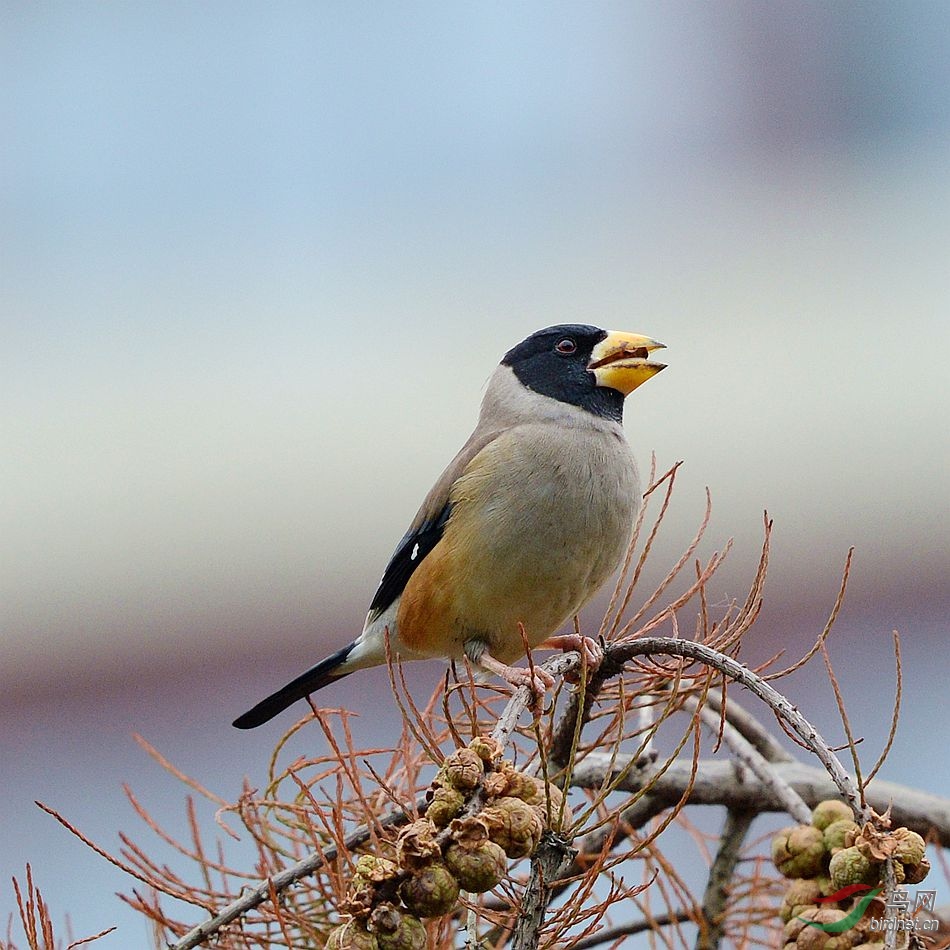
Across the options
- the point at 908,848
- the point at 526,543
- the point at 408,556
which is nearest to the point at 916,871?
the point at 908,848

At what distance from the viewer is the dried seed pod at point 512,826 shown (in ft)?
3.73

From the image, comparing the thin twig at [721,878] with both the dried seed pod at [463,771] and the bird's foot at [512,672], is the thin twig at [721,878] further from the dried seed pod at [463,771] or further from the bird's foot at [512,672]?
the dried seed pod at [463,771]

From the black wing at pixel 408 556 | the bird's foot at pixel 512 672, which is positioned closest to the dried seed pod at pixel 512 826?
the bird's foot at pixel 512 672

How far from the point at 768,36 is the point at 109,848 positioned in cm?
484

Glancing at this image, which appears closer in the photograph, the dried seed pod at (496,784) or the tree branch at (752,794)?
the dried seed pod at (496,784)

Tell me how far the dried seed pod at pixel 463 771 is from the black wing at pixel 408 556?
124 cm

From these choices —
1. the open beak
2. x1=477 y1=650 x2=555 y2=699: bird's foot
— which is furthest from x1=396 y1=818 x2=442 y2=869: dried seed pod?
the open beak

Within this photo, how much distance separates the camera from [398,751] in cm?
169

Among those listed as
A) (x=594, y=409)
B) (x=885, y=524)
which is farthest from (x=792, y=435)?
(x=594, y=409)

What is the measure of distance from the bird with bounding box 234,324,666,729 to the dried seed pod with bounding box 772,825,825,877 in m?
0.71

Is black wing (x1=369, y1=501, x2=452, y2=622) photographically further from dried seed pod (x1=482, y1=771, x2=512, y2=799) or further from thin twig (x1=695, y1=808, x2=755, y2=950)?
dried seed pod (x1=482, y1=771, x2=512, y2=799)

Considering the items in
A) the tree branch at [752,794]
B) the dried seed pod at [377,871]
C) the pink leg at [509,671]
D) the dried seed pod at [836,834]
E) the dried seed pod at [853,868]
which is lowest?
the tree branch at [752,794]

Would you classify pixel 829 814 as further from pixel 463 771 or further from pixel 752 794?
pixel 752 794

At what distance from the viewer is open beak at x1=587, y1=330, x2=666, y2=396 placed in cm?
248
